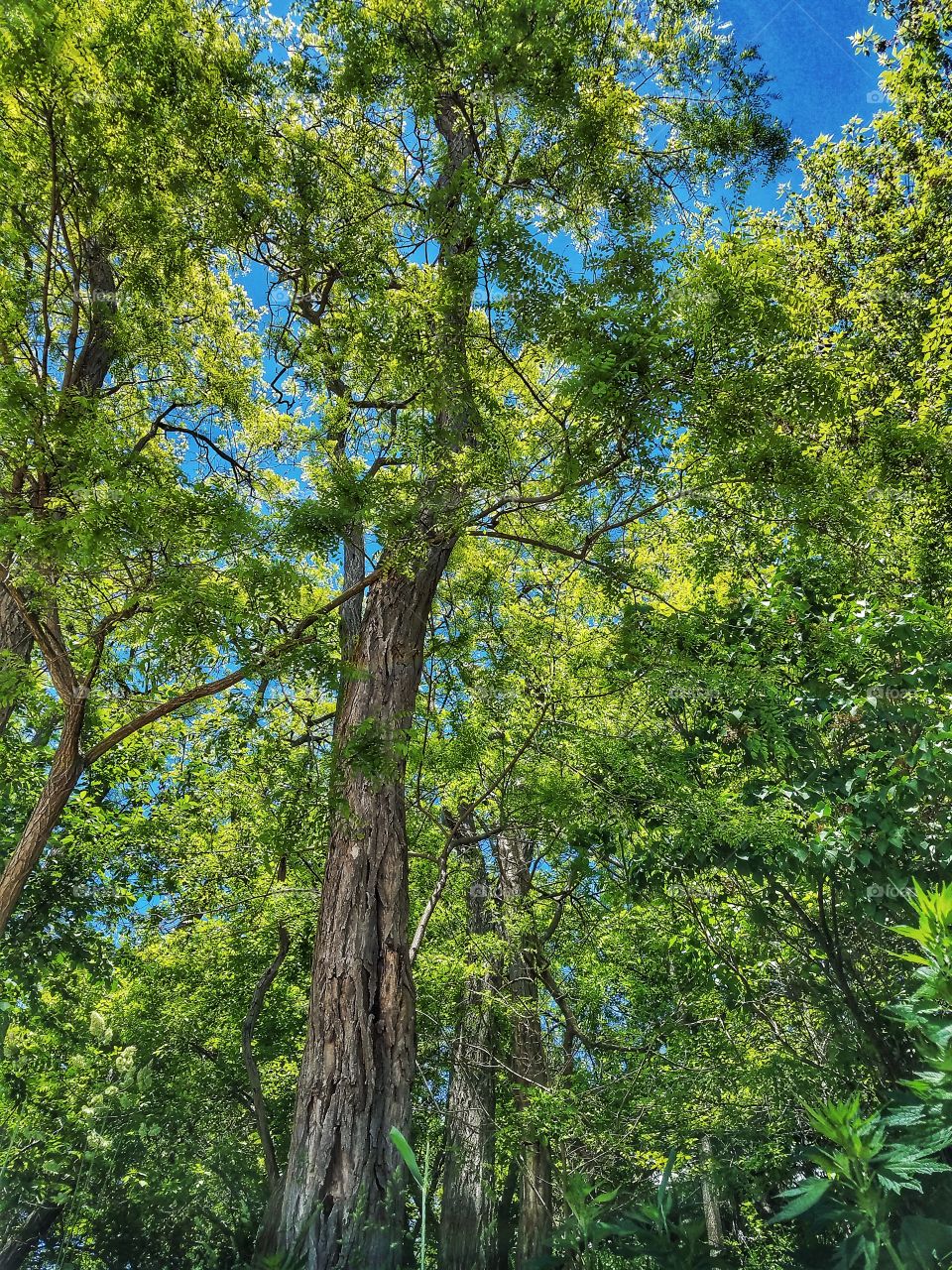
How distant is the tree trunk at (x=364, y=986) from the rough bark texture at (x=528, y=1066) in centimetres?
290

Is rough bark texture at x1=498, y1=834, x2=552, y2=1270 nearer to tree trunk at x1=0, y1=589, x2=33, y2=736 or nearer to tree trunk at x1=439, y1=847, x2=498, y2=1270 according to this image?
tree trunk at x1=439, y1=847, x2=498, y2=1270

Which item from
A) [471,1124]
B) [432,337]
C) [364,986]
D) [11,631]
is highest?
[432,337]

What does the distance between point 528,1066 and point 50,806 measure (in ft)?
17.2

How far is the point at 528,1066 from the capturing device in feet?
22.2

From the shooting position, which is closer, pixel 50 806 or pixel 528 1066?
pixel 50 806

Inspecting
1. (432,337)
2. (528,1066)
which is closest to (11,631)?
(432,337)

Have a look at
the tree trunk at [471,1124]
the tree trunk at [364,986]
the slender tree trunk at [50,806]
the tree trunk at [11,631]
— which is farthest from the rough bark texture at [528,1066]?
the tree trunk at [11,631]

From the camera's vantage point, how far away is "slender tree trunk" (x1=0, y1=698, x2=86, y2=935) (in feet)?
11.2

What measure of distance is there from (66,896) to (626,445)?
6728 mm

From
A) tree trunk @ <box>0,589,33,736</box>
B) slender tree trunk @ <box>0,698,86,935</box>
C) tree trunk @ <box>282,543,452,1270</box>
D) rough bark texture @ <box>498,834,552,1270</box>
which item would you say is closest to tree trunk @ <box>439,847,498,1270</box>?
rough bark texture @ <box>498,834,552,1270</box>

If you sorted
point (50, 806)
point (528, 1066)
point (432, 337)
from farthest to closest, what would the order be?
point (528, 1066) → point (432, 337) → point (50, 806)

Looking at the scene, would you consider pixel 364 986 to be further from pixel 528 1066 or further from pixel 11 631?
pixel 11 631

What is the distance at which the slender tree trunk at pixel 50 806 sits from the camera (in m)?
3.40

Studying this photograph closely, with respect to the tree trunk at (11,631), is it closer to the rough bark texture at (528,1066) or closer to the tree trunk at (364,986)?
the tree trunk at (364,986)
